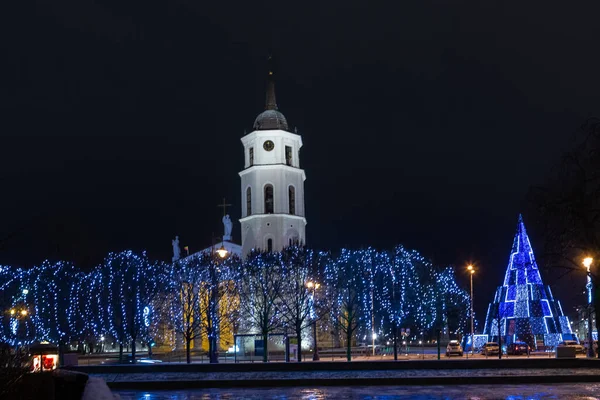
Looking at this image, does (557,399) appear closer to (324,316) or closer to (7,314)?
(324,316)

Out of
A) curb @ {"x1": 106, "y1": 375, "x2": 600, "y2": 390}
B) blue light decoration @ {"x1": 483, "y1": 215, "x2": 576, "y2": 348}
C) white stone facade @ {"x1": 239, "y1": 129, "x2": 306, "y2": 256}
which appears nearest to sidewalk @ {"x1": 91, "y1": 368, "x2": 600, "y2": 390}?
curb @ {"x1": 106, "y1": 375, "x2": 600, "y2": 390}

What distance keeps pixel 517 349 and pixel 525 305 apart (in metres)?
3.05

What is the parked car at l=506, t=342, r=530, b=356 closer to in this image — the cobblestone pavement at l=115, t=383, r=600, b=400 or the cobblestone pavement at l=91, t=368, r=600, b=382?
the cobblestone pavement at l=91, t=368, r=600, b=382

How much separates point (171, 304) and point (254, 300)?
20.9ft

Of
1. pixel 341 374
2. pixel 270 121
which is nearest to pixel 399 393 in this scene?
pixel 341 374

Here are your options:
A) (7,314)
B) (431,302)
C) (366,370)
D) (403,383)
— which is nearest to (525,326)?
(431,302)

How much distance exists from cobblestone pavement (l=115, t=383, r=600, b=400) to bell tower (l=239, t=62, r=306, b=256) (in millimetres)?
57578

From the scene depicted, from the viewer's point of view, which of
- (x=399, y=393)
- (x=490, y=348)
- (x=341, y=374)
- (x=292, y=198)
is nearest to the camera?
(x=399, y=393)

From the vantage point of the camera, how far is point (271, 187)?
294 feet

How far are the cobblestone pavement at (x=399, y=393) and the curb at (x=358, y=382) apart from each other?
3.98ft

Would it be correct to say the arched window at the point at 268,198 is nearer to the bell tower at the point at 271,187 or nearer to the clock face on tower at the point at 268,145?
the bell tower at the point at 271,187

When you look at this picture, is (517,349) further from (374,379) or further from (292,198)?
(292,198)

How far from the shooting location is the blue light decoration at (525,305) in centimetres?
5294

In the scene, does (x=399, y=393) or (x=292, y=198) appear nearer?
(x=399, y=393)
